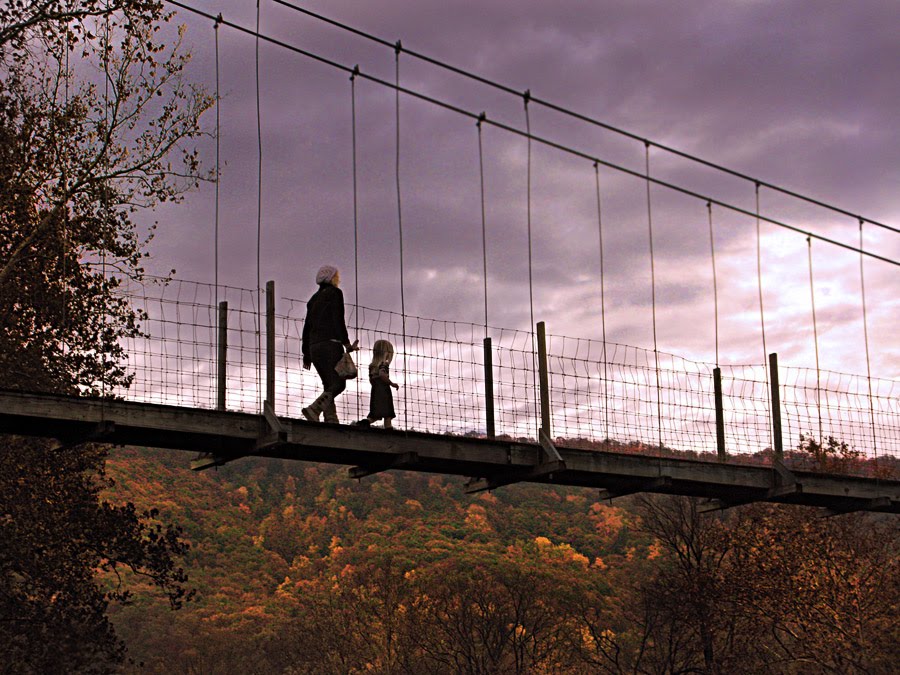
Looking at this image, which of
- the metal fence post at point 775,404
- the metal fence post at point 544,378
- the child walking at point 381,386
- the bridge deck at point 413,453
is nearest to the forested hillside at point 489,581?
the metal fence post at point 775,404

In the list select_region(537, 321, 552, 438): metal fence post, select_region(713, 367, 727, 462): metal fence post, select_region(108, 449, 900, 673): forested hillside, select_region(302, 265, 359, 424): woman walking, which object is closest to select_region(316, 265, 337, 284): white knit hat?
select_region(302, 265, 359, 424): woman walking

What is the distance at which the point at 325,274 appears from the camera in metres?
11.9

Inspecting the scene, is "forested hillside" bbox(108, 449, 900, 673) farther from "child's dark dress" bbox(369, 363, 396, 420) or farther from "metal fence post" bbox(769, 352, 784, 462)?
"child's dark dress" bbox(369, 363, 396, 420)

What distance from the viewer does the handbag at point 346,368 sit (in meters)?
11.7

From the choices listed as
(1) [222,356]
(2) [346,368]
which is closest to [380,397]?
(2) [346,368]

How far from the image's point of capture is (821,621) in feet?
91.0

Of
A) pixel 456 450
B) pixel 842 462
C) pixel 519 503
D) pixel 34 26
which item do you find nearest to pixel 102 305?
pixel 34 26

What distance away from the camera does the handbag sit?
11.7 m

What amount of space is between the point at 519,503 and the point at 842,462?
7054 cm

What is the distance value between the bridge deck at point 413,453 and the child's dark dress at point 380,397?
29 cm

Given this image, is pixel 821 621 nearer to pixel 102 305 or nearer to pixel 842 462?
pixel 842 462

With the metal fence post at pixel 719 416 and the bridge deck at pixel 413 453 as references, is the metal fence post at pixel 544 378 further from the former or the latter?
the metal fence post at pixel 719 416

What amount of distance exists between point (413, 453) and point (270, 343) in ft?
5.56

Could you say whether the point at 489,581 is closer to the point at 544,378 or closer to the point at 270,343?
the point at 544,378
